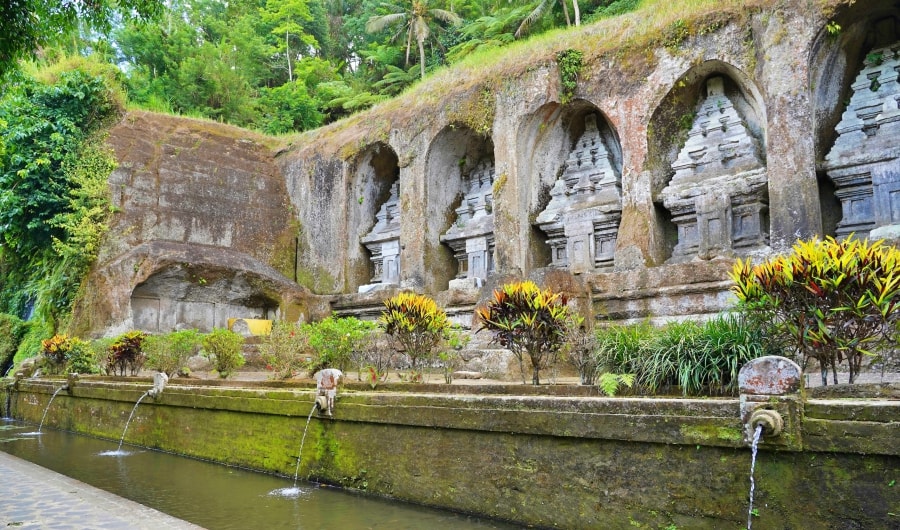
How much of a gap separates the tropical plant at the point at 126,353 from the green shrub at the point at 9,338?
25.7 ft

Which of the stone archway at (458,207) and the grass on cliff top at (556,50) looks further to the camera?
the stone archway at (458,207)

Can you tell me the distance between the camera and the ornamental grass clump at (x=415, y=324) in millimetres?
7914

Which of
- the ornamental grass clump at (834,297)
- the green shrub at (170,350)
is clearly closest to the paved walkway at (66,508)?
the ornamental grass clump at (834,297)

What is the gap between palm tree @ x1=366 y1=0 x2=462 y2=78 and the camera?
29.5m

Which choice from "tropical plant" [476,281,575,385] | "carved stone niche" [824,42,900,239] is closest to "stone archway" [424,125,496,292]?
"carved stone niche" [824,42,900,239]

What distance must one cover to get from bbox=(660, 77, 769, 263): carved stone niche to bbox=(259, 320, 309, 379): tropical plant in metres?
7.84

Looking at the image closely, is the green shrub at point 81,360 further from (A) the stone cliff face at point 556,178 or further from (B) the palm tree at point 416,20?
(B) the palm tree at point 416,20

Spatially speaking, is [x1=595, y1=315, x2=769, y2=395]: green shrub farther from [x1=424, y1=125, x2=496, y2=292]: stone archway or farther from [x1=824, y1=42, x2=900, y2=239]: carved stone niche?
[x1=424, y1=125, x2=496, y2=292]: stone archway

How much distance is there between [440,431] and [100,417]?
7.33 metres

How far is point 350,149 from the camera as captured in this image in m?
19.6

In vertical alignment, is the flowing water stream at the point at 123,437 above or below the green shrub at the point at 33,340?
below

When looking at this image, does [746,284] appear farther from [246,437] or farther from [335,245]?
[335,245]

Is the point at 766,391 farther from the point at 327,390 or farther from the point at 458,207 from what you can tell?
the point at 458,207

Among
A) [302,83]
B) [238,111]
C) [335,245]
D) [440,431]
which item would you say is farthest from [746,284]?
[302,83]
